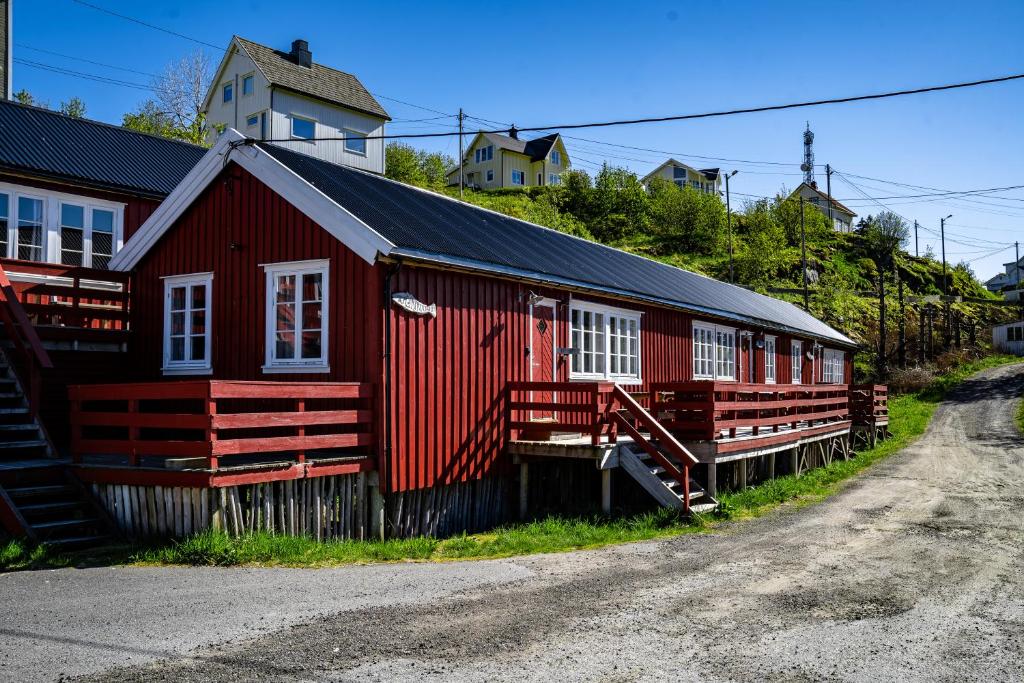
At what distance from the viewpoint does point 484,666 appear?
5.93 metres

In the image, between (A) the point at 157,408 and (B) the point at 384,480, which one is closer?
(B) the point at 384,480

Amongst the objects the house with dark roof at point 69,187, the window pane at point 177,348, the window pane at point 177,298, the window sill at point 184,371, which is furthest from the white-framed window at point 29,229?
the window sill at point 184,371

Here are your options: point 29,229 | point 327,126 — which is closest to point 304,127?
point 327,126

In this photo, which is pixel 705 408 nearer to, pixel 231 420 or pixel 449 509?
pixel 449 509

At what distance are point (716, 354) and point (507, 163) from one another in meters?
58.3

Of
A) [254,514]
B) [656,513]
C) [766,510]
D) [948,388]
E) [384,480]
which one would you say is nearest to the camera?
[254,514]

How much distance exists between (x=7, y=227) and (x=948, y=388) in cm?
3985

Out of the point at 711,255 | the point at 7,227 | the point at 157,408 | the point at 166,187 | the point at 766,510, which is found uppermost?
the point at 711,255

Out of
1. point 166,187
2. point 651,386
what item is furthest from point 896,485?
point 166,187

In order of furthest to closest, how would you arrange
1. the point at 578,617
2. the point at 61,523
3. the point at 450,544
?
the point at 450,544 < the point at 61,523 < the point at 578,617

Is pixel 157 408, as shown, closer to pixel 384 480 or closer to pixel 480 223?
pixel 384 480

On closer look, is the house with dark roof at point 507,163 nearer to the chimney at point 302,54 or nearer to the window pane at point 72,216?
the chimney at point 302,54

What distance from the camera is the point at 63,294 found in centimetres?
1402

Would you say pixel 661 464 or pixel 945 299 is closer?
pixel 661 464
